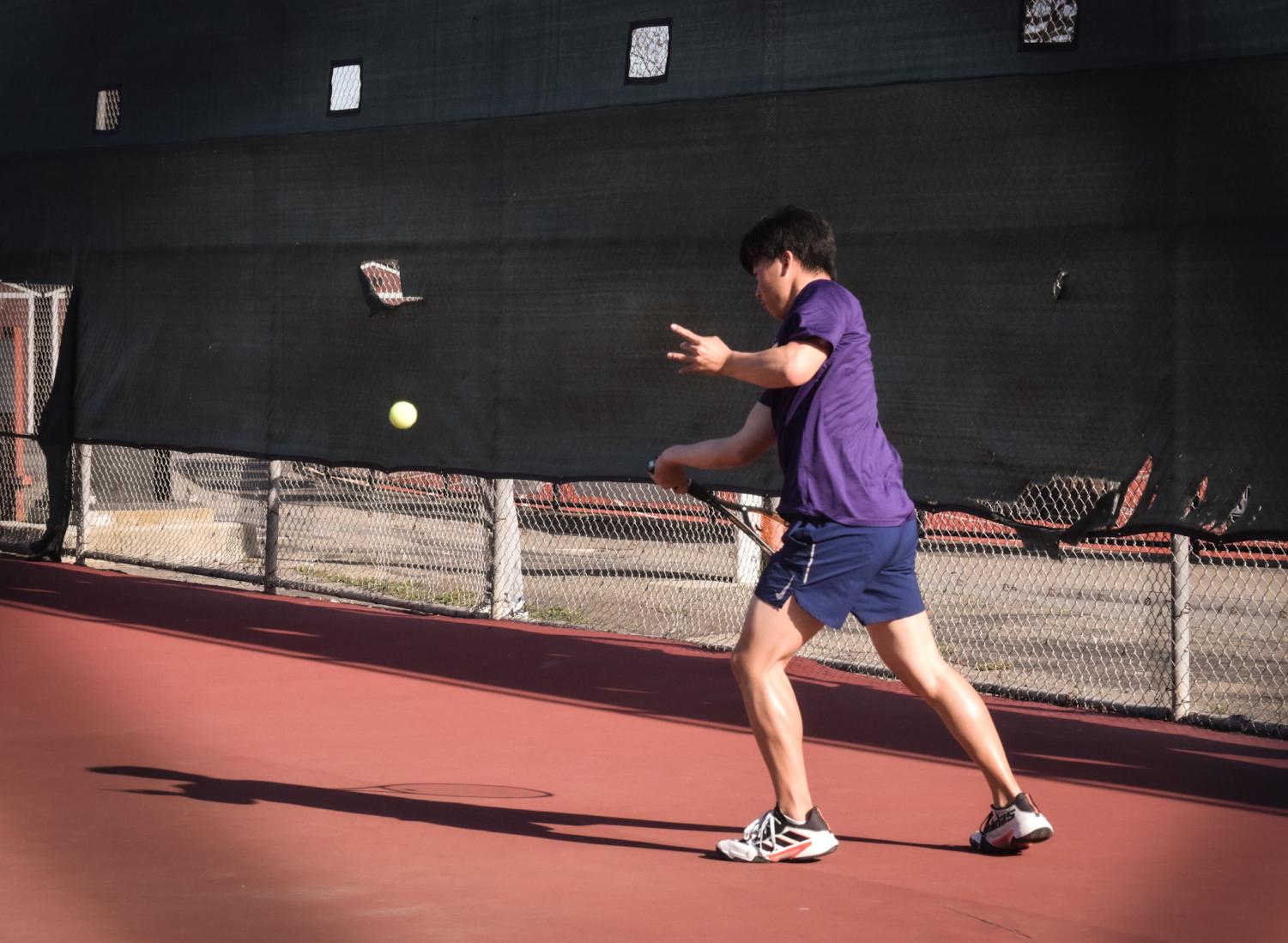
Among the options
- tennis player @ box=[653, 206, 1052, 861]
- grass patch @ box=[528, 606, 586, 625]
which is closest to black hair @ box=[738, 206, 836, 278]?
tennis player @ box=[653, 206, 1052, 861]

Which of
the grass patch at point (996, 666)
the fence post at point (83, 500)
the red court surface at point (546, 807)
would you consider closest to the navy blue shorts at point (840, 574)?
the red court surface at point (546, 807)

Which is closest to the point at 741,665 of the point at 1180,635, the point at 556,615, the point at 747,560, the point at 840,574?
the point at 840,574

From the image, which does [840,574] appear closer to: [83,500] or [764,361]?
[764,361]

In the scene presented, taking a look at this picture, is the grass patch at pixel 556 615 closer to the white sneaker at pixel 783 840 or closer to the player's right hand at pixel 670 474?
the player's right hand at pixel 670 474

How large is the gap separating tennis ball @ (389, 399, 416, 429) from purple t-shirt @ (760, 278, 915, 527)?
14.6 feet

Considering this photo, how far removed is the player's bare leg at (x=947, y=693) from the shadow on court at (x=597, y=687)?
827 mm

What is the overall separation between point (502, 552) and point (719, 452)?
16.6ft

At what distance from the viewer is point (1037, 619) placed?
10.9 m

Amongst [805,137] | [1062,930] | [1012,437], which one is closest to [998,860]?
[1062,930]

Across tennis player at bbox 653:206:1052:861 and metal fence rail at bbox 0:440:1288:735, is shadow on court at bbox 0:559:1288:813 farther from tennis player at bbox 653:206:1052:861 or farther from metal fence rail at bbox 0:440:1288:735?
tennis player at bbox 653:206:1052:861

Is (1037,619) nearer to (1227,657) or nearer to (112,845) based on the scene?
(1227,657)

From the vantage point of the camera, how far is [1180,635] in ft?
22.9

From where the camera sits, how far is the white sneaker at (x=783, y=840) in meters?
4.55

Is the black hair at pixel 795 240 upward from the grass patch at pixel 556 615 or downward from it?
upward
